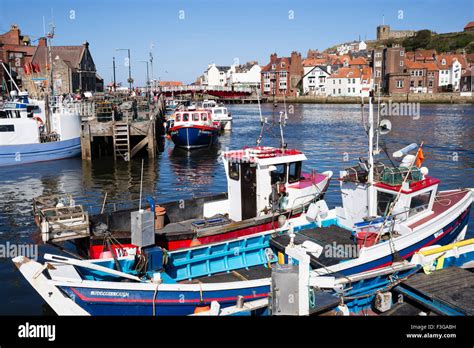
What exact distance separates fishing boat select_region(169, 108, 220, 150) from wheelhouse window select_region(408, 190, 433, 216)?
28.6 metres

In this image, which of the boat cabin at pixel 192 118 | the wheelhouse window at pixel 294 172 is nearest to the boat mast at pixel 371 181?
the wheelhouse window at pixel 294 172

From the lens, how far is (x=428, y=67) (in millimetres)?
117062

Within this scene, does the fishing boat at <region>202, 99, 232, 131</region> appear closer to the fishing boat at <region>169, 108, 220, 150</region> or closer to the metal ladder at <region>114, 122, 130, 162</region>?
the fishing boat at <region>169, 108, 220, 150</region>

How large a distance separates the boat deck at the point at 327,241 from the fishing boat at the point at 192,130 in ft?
94.4

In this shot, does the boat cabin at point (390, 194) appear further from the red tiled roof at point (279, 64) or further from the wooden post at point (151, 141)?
the red tiled roof at point (279, 64)

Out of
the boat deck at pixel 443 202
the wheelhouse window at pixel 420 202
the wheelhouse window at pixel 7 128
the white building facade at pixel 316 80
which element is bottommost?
the boat deck at pixel 443 202

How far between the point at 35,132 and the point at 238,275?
27646mm

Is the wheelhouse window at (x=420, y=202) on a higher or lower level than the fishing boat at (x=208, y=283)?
higher

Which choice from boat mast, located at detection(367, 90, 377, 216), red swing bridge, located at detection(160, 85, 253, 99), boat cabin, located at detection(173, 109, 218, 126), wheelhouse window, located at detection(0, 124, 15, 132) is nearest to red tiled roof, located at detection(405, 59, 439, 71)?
red swing bridge, located at detection(160, 85, 253, 99)

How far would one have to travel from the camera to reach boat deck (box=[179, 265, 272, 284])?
37.5 ft

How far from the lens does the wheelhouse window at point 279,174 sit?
47.0ft
